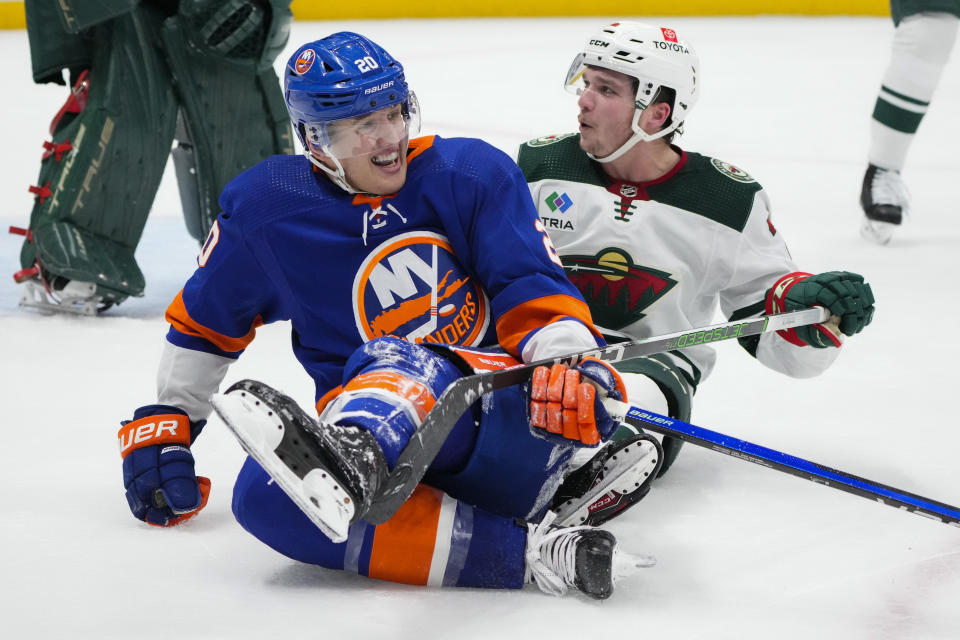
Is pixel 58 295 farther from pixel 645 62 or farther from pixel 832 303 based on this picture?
pixel 832 303

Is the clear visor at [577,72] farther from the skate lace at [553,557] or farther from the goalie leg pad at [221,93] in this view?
the goalie leg pad at [221,93]

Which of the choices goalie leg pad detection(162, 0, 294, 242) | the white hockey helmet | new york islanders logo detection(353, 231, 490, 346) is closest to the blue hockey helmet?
new york islanders logo detection(353, 231, 490, 346)

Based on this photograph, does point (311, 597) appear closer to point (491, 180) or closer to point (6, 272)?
point (491, 180)

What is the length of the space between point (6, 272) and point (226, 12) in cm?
105

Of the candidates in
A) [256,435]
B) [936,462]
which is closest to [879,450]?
[936,462]

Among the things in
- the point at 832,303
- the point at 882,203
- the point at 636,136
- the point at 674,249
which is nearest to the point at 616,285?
the point at 674,249

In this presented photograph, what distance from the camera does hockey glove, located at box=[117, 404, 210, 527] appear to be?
1.84 meters

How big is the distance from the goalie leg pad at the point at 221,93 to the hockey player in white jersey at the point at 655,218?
3.92ft

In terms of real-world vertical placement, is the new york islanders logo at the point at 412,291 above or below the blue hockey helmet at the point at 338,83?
below

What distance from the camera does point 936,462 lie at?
2.23 metres

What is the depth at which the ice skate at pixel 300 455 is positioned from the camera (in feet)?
4.55

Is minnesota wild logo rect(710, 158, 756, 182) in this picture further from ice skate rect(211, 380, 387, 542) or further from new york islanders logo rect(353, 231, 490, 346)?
ice skate rect(211, 380, 387, 542)

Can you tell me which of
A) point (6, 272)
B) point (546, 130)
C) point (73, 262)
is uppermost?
point (73, 262)

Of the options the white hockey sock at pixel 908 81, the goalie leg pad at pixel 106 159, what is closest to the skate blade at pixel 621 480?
the goalie leg pad at pixel 106 159
